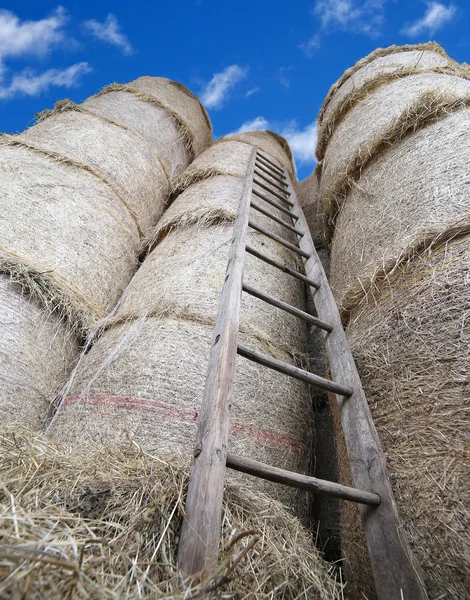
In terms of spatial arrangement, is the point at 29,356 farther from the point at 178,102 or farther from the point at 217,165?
the point at 178,102

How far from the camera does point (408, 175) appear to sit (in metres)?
1.98

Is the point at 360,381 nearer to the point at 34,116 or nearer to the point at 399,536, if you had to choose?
the point at 399,536

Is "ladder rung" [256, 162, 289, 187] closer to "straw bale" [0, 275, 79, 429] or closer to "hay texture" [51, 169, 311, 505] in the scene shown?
"hay texture" [51, 169, 311, 505]

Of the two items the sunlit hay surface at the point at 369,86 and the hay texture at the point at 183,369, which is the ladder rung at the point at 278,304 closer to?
the hay texture at the point at 183,369

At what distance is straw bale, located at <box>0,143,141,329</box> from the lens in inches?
84.9

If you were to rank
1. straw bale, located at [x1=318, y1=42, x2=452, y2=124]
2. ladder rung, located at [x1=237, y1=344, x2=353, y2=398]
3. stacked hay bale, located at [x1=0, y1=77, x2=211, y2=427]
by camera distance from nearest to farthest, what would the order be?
ladder rung, located at [x1=237, y1=344, x2=353, y2=398], stacked hay bale, located at [x1=0, y1=77, x2=211, y2=427], straw bale, located at [x1=318, y1=42, x2=452, y2=124]

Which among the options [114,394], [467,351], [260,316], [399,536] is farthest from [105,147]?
[399,536]

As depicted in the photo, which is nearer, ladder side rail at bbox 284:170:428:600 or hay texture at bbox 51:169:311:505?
ladder side rail at bbox 284:170:428:600

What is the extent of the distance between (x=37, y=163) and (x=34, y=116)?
3.37 feet

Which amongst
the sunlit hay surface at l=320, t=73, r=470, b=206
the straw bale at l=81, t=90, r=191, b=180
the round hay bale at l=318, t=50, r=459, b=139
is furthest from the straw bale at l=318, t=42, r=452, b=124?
the straw bale at l=81, t=90, r=191, b=180

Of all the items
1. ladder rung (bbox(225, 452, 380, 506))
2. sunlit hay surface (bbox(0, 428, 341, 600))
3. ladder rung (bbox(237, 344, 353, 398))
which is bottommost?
sunlit hay surface (bbox(0, 428, 341, 600))

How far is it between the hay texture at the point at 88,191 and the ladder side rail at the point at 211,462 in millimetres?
1091

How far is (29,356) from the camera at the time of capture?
197 centimetres

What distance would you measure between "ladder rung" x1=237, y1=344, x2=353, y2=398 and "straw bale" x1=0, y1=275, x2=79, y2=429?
1.04 m
